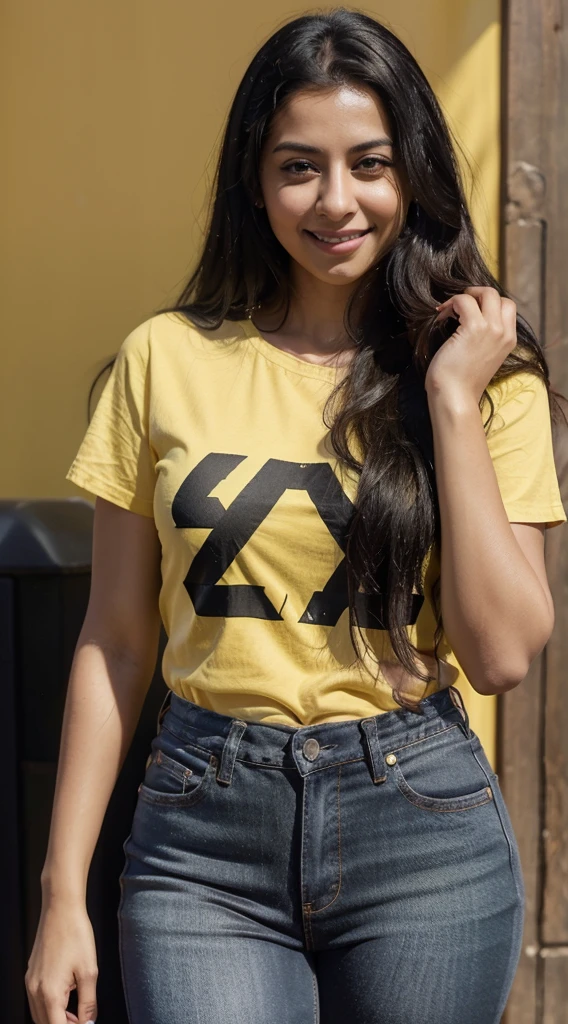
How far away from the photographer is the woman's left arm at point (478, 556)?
5.30 ft

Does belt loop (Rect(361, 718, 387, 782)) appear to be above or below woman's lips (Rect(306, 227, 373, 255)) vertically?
below

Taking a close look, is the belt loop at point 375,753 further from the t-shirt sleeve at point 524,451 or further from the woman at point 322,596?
the t-shirt sleeve at point 524,451

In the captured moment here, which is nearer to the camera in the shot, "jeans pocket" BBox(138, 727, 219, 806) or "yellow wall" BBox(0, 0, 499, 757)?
"jeans pocket" BBox(138, 727, 219, 806)

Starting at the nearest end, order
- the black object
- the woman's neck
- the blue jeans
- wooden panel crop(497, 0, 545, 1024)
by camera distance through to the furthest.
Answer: the blue jeans
the woman's neck
the black object
wooden panel crop(497, 0, 545, 1024)

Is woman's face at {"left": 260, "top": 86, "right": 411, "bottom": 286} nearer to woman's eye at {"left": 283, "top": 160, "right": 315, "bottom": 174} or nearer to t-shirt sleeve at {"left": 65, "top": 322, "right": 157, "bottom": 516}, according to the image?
woman's eye at {"left": 283, "top": 160, "right": 315, "bottom": 174}

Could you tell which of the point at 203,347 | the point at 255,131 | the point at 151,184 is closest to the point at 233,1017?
the point at 203,347

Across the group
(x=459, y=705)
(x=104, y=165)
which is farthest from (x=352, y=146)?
(x=104, y=165)

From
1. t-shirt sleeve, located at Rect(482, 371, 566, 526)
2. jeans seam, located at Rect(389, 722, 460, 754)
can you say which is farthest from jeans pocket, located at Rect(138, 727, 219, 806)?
t-shirt sleeve, located at Rect(482, 371, 566, 526)

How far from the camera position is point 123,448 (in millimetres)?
1799

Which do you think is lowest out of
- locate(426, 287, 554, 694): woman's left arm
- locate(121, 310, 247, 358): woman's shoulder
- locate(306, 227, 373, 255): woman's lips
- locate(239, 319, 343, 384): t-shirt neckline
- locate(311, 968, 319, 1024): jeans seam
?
locate(311, 968, 319, 1024): jeans seam

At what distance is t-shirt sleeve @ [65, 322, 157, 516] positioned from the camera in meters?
1.78

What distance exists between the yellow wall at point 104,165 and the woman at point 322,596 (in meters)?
0.71

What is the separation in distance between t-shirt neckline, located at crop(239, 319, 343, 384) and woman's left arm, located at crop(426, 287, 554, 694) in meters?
0.20

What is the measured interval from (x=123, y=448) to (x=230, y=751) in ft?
1.72
